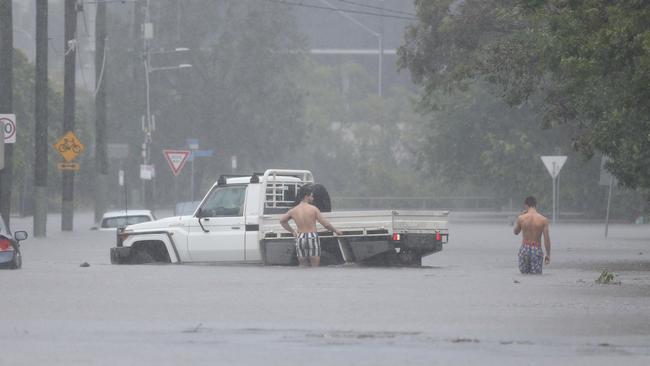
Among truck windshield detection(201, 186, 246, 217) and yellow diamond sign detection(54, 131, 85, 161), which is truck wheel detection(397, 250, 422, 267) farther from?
yellow diamond sign detection(54, 131, 85, 161)

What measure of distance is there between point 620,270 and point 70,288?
40.1 ft

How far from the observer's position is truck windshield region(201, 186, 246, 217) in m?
28.6

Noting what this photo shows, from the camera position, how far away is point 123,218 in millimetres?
49719

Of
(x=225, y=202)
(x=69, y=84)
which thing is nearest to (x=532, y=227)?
(x=225, y=202)

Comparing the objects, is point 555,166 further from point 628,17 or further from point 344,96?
point 344,96

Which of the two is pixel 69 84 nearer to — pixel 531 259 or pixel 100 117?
pixel 100 117

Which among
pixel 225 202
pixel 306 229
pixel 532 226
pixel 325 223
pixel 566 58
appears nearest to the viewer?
pixel 566 58

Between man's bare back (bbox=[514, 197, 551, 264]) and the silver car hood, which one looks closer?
man's bare back (bbox=[514, 197, 551, 264])

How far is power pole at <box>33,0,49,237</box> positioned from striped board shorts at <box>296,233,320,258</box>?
1984cm

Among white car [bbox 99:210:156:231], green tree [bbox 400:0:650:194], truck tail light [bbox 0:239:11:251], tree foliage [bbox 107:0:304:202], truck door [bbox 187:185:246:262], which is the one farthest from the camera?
tree foliage [bbox 107:0:304:202]

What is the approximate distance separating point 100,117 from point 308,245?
31.6 metres

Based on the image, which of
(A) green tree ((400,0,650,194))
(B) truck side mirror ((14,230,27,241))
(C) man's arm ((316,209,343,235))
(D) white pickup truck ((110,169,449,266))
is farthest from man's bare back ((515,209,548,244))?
(B) truck side mirror ((14,230,27,241))

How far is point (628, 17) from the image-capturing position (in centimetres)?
2012

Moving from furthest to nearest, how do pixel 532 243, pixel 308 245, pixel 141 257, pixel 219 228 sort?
pixel 141 257, pixel 219 228, pixel 532 243, pixel 308 245
